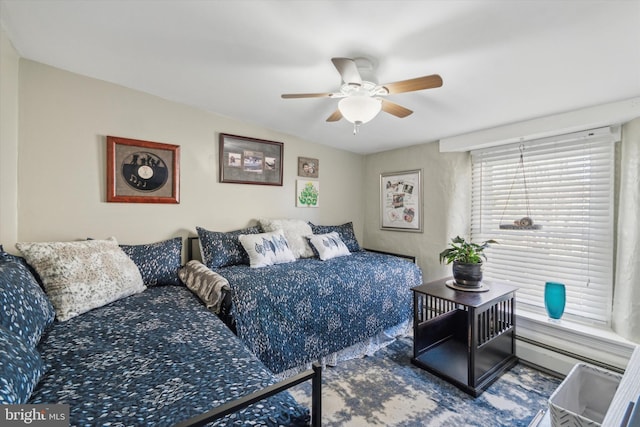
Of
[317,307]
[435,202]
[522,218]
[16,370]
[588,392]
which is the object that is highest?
[435,202]

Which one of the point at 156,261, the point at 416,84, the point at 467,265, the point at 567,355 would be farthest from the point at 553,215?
the point at 156,261

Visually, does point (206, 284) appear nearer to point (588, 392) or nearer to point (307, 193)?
point (307, 193)

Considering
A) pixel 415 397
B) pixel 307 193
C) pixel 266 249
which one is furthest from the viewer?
pixel 307 193

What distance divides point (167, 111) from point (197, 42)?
3.45 feet

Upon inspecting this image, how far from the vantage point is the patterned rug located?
1646 mm

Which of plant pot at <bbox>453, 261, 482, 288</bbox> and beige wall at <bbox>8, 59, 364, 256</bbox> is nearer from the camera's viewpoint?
beige wall at <bbox>8, 59, 364, 256</bbox>

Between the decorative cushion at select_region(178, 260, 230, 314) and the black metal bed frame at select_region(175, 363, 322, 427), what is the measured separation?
3.37 feet

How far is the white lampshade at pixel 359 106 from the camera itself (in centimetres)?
163

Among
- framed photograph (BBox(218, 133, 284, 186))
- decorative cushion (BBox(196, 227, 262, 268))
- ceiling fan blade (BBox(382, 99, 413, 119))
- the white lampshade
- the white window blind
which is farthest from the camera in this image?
framed photograph (BBox(218, 133, 284, 186))

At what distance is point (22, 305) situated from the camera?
113cm

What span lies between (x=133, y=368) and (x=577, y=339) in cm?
298

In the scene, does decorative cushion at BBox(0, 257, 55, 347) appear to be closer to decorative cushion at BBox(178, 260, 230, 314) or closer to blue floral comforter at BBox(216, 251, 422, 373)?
decorative cushion at BBox(178, 260, 230, 314)

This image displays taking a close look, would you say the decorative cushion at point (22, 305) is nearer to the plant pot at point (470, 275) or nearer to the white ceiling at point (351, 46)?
the white ceiling at point (351, 46)

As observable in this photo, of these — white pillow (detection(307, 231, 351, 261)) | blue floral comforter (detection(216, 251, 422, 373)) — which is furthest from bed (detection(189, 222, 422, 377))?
white pillow (detection(307, 231, 351, 261))
